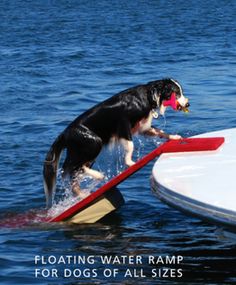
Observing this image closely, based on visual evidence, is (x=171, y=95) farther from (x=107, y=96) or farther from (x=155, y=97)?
(x=107, y=96)

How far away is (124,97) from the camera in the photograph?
31.5 ft

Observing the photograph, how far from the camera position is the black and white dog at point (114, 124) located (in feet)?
31.3

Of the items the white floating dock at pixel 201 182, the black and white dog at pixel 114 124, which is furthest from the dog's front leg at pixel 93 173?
the white floating dock at pixel 201 182

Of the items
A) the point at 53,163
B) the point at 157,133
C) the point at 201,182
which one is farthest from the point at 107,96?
the point at 201,182

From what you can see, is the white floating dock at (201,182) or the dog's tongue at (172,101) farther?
the dog's tongue at (172,101)

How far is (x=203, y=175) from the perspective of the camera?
340 inches

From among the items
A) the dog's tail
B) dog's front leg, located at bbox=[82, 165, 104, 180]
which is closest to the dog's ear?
dog's front leg, located at bbox=[82, 165, 104, 180]

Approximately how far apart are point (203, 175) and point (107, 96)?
9106 mm

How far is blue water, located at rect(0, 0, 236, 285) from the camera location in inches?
367

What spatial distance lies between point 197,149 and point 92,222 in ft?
4.96

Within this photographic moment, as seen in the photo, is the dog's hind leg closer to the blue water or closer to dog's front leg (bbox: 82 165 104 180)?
dog's front leg (bbox: 82 165 104 180)

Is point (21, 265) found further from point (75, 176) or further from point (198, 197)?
point (198, 197)

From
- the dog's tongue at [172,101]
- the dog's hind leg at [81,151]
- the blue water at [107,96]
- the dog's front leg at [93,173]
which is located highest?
the dog's tongue at [172,101]

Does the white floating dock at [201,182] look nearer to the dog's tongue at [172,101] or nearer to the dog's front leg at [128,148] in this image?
the dog's front leg at [128,148]
